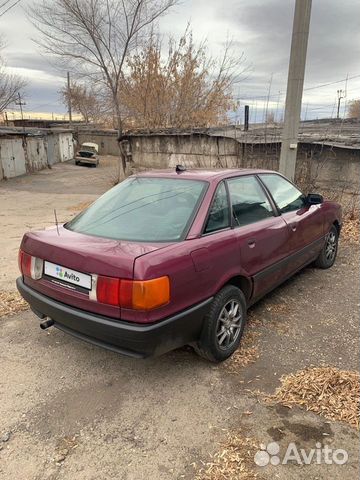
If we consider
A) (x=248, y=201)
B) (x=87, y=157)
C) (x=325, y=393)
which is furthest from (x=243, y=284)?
(x=87, y=157)

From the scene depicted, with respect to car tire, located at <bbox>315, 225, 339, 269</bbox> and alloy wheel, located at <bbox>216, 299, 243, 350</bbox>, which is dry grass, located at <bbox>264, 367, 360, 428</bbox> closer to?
alloy wheel, located at <bbox>216, 299, 243, 350</bbox>

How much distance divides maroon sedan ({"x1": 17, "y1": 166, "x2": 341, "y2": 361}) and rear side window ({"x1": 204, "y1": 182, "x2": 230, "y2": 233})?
10 millimetres

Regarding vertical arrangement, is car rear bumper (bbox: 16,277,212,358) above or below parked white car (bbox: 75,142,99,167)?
above

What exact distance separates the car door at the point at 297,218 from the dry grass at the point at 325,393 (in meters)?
1.40

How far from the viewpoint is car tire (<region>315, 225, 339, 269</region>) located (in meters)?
4.91

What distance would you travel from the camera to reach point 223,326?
2887 mm

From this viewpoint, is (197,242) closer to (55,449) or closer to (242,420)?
(242,420)

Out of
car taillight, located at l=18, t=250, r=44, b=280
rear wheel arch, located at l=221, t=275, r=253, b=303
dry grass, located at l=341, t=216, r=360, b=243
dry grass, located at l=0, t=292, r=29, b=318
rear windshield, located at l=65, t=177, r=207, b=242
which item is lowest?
A: dry grass, located at l=0, t=292, r=29, b=318

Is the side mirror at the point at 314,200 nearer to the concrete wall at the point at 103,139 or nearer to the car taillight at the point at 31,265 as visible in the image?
the car taillight at the point at 31,265

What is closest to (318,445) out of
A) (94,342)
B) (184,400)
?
(184,400)

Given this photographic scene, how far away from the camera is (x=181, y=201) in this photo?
3.00 m

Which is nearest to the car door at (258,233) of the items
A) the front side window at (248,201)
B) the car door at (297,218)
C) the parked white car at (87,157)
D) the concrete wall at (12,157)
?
the front side window at (248,201)

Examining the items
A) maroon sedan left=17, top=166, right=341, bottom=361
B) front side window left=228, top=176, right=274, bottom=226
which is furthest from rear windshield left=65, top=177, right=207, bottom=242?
front side window left=228, top=176, right=274, bottom=226

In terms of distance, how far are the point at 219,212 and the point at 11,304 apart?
108 inches
